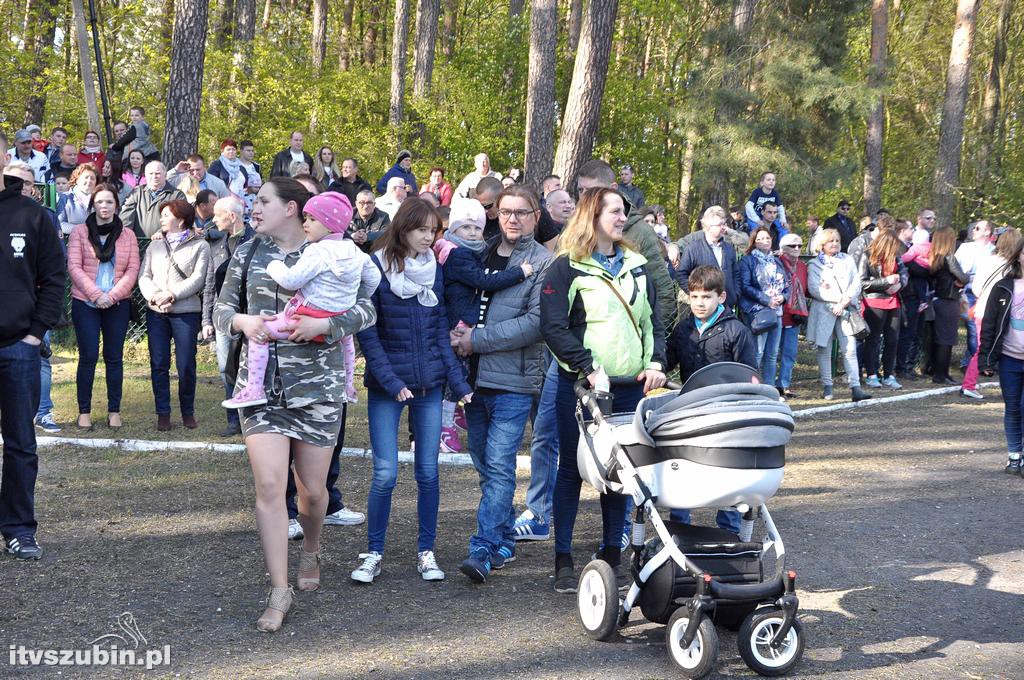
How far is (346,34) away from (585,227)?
113ft

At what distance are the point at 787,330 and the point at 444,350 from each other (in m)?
8.63

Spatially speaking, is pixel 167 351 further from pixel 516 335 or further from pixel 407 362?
pixel 516 335

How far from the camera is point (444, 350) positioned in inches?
252

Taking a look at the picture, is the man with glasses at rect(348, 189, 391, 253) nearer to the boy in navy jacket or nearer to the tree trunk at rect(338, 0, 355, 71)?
the boy in navy jacket

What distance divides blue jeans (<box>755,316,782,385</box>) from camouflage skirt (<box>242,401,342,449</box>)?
8.64 meters

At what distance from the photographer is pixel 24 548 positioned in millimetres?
6461

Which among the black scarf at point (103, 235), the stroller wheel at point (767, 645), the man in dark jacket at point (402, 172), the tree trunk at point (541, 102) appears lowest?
the stroller wheel at point (767, 645)

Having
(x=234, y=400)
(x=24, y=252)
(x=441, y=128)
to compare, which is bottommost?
(x=234, y=400)

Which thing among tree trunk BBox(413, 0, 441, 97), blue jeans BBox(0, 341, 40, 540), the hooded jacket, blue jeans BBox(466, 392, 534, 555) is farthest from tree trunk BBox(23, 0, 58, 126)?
blue jeans BBox(466, 392, 534, 555)

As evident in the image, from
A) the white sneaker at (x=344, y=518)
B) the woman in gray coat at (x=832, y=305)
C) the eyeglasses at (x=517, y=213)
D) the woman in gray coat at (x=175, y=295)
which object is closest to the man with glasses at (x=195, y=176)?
the woman in gray coat at (x=175, y=295)

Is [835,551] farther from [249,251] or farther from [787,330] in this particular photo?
[787,330]

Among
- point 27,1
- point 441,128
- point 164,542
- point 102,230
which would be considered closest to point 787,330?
point 102,230

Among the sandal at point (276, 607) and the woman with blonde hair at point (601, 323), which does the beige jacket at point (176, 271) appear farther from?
the sandal at point (276, 607)

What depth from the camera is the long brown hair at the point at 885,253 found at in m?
15.2
